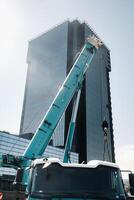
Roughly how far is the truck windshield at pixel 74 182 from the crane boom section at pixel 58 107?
846cm

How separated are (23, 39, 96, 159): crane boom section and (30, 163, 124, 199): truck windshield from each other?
8462 millimetres

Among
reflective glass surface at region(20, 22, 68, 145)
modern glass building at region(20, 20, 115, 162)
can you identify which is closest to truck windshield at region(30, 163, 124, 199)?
modern glass building at region(20, 20, 115, 162)

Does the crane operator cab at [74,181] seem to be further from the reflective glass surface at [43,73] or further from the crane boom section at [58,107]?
the reflective glass surface at [43,73]

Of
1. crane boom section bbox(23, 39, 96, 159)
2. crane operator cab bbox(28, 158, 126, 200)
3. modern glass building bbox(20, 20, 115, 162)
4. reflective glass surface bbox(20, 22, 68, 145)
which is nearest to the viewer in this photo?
crane operator cab bbox(28, 158, 126, 200)

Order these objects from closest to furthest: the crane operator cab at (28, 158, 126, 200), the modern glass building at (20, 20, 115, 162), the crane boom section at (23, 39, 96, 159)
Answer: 1. the crane operator cab at (28, 158, 126, 200)
2. the crane boom section at (23, 39, 96, 159)
3. the modern glass building at (20, 20, 115, 162)

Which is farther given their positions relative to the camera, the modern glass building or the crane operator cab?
the modern glass building

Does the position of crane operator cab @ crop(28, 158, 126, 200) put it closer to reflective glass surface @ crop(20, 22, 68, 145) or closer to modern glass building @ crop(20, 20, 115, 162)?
modern glass building @ crop(20, 20, 115, 162)

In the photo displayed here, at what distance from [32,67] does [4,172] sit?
75879 millimetres

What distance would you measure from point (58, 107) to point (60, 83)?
11233cm

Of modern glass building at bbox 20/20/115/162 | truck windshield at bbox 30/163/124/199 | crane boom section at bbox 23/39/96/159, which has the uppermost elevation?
modern glass building at bbox 20/20/115/162

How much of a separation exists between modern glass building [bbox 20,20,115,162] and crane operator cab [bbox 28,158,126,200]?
111689 mm

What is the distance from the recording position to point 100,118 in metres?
139

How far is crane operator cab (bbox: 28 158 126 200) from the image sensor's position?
23.2 ft

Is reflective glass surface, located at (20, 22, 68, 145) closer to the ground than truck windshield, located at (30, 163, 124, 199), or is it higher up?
higher up
